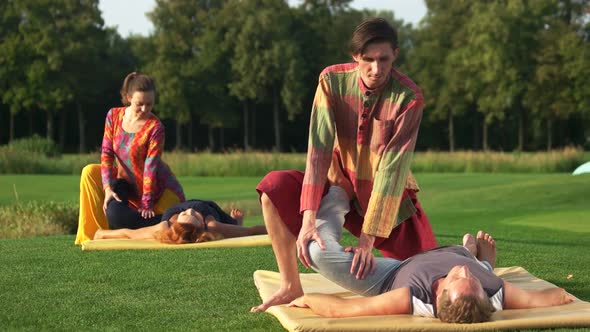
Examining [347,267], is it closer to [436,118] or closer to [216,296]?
[216,296]

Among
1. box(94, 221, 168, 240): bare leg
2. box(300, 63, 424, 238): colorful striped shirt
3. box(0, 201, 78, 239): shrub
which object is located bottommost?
box(0, 201, 78, 239): shrub

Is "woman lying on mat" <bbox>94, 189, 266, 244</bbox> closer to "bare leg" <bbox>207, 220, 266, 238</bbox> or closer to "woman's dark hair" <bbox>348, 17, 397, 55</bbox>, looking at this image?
"bare leg" <bbox>207, 220, 266, 238</bbox>

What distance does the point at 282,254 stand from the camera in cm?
485

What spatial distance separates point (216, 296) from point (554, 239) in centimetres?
632

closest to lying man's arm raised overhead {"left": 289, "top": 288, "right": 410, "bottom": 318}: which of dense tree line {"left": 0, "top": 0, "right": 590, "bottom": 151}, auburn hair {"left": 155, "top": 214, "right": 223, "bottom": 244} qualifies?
auburn hair {"left": 155, "top": 214, "right": 223, "bottom": 244}

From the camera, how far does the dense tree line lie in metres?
42.8

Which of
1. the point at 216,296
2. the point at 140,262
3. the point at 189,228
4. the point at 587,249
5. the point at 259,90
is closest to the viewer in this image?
the point at 216,296

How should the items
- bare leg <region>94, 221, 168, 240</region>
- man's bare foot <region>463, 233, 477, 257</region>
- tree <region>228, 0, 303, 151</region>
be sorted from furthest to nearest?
tree <region>228, 0, 303, 151</region>, bare leg <region>94, 221, 168, 240</region>, man's bare foot <region>463, 233, 477, 257</region>

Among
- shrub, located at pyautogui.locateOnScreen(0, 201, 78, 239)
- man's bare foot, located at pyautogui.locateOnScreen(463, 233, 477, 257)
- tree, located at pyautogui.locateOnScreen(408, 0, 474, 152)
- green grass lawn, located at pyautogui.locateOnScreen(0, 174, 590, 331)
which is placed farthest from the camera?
tree, located at pyautogui.locateOnScreen(408, 0, 474, 152)

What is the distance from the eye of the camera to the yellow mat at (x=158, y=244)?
7.73 m

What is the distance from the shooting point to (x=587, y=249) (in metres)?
8.92

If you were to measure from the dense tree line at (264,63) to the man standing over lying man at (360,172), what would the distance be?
38.5m

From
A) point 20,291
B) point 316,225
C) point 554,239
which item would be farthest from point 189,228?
point 554,239

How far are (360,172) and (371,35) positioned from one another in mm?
805
